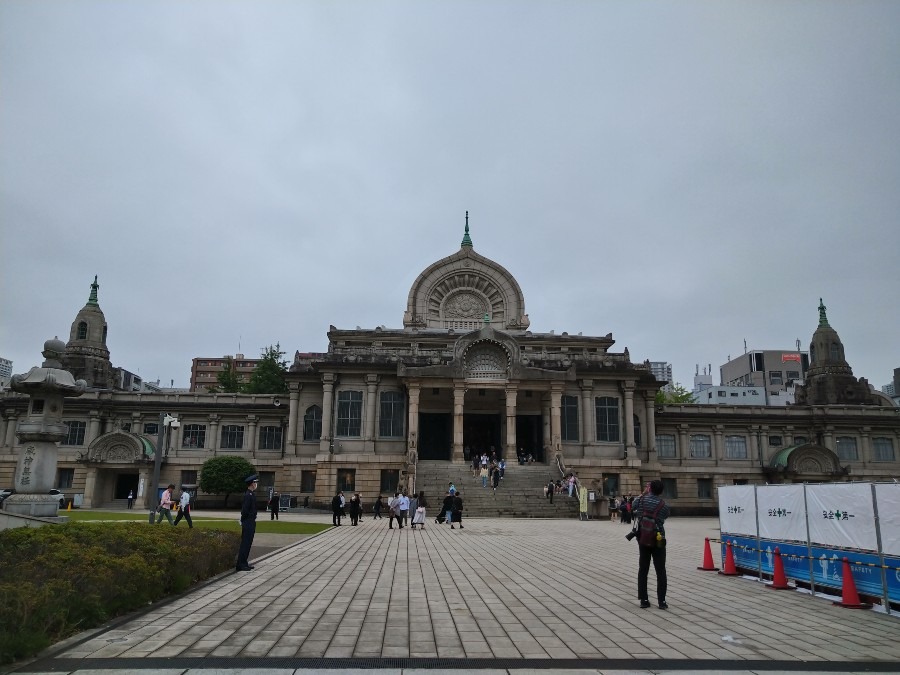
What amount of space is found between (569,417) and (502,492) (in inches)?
447

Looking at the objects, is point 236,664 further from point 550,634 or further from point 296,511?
point 296,511

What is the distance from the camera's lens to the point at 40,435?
871 inches

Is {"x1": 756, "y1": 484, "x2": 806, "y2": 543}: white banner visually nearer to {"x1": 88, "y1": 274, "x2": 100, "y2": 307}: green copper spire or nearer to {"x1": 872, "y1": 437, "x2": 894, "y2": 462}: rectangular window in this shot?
{"x1": 872, "y1": 437, "x2": 894, "y2": 462}: rectangular window

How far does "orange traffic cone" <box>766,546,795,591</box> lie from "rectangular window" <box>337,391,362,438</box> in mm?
36610

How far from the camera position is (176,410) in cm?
5534

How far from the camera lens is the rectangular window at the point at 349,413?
48.2 metres

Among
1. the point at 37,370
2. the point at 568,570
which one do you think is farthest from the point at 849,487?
the point at 37,370

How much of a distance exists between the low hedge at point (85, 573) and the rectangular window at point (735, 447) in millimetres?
48978

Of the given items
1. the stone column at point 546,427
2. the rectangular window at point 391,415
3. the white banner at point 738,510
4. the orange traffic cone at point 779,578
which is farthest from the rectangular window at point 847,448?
the orange traffic cone at point 779,578

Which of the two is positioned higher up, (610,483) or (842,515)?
(610,483)

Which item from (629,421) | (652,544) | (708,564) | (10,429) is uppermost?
(629,421)

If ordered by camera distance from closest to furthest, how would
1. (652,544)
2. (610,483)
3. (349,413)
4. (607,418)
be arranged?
1. (652,544)
2. (610,483)
3. (349,413)
4. (607,418)

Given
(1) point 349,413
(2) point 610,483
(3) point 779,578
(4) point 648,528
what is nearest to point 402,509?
(1) point 349,413

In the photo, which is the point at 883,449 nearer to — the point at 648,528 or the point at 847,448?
the point at 847,448
